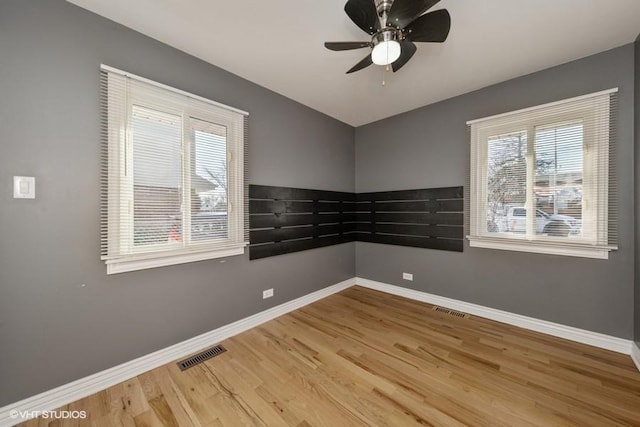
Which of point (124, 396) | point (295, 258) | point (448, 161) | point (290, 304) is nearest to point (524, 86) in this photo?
point (448, 161)

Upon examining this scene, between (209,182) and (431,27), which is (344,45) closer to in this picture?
(431,27)

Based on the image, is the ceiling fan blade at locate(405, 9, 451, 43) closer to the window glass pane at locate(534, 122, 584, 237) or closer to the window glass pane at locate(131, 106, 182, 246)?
the window glass pane at locate(534, 122, 584, 237)

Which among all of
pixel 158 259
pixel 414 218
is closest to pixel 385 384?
pixel 158 259

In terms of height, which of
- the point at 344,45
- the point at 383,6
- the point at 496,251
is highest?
the point at 383,6

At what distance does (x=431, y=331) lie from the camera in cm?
246

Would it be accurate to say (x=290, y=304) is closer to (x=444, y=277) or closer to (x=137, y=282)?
(x=137, y=282)

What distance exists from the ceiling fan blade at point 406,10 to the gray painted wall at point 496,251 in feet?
6.24

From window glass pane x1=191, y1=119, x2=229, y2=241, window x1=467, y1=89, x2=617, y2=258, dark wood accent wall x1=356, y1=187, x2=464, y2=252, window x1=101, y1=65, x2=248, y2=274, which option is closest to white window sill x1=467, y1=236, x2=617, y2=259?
window x1=467, y1=89, x2=617, y2=258

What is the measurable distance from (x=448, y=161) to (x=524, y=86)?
3.33 ft

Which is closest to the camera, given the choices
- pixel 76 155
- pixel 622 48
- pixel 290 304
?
pixel 76 155

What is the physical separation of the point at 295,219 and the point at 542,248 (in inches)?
107

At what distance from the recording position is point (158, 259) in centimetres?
194

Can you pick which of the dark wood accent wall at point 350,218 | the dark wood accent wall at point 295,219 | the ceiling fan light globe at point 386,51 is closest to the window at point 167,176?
the dark wood accent wall at point 295,219

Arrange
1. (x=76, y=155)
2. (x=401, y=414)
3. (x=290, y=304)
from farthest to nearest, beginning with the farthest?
1. (x=290, y=304)
2. (x=76, y=155)
3. (x=401, y=414)
